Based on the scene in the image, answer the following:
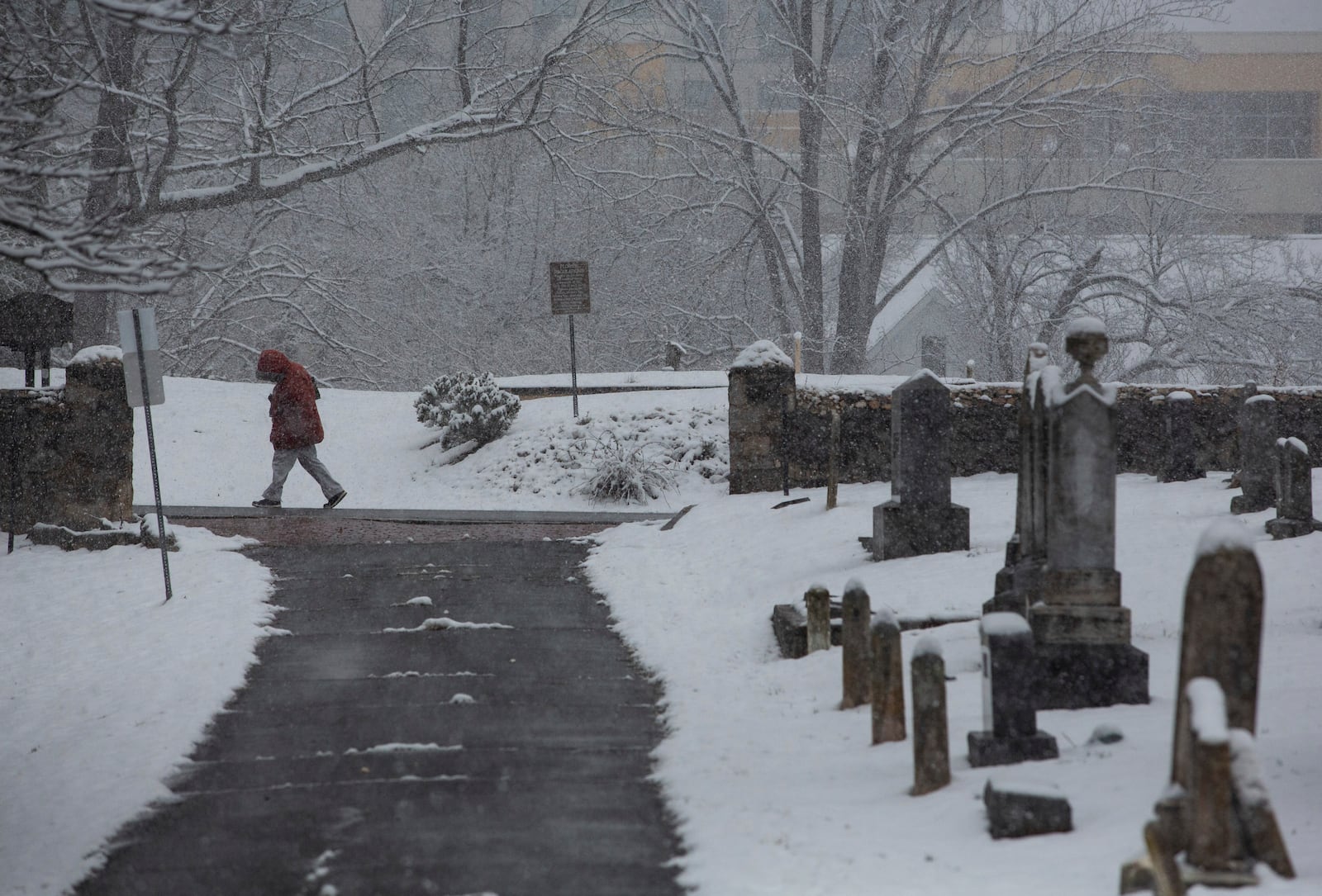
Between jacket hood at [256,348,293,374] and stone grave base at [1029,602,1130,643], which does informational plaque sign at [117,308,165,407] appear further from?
stone grave base at [1029,602,1130,643]

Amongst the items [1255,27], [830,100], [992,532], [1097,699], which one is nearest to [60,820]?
[1097,699]

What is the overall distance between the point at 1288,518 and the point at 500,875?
743 centimetres

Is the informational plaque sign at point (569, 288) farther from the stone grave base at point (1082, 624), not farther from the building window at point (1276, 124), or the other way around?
the building window at point (1276, 124)

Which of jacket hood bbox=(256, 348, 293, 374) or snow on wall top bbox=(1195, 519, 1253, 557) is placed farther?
jacket hood bbox=(256, 348, 293, 374)

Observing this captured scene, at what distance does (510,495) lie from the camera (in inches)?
701

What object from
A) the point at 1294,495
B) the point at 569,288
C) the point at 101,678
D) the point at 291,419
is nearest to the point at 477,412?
the point at 569,288

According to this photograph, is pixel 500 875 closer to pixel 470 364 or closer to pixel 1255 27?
pixel 470 364

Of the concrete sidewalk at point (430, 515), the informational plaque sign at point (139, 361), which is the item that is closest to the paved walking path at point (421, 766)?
the informational plaque sign at point (139, 361)

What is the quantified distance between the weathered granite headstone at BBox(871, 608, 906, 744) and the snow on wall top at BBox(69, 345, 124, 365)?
980 centimetres

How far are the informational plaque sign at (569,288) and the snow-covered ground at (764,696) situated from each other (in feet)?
13.8

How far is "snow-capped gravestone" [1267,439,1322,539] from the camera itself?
9.63 meters

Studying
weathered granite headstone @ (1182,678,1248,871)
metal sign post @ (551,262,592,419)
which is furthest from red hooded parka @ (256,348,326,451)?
weathered granite headstone @ (1182,678,1248,871)

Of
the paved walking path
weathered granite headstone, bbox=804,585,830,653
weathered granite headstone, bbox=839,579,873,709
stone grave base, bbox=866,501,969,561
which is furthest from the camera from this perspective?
stone grave base, bbox=866,501,969,561

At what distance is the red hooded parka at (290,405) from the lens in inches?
585
